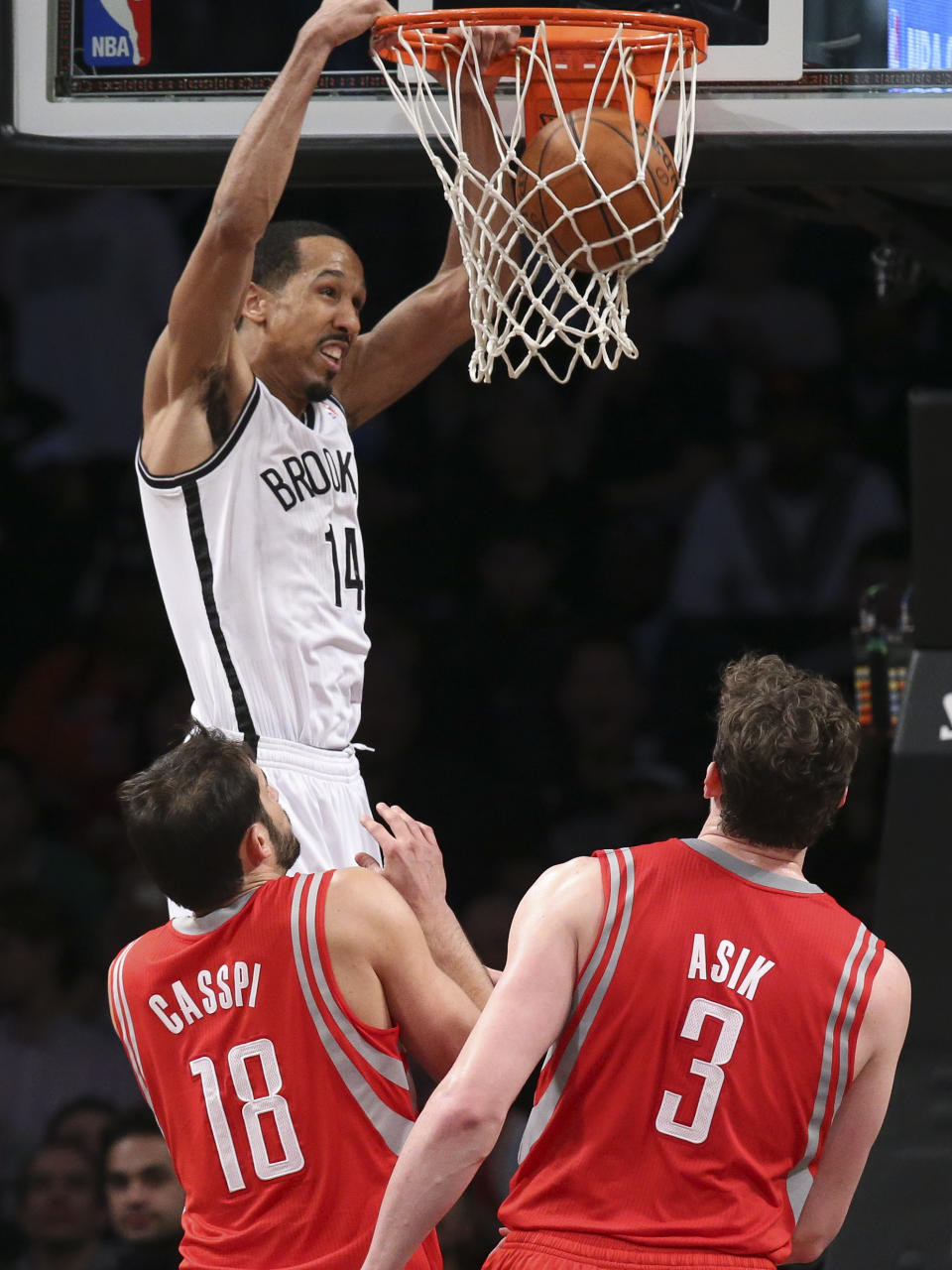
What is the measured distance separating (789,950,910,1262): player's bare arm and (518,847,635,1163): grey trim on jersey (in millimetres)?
357

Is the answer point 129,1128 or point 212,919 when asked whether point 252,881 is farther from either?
point 129,1128

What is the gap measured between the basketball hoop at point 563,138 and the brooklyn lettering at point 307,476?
0.36m

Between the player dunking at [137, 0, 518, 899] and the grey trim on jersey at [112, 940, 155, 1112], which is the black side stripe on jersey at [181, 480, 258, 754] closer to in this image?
the player dunking at [137, 0, 518, 899]

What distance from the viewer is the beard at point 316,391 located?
3643 mm

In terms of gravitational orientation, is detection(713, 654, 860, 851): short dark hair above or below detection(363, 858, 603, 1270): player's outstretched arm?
above

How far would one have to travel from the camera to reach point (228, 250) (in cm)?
322

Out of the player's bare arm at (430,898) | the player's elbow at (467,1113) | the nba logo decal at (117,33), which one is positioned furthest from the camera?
the nba logo decal at (117,33)

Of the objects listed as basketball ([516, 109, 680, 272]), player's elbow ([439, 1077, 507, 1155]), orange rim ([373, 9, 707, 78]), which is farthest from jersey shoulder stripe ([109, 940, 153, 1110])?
orange rim ([373, 9, 707, 78])

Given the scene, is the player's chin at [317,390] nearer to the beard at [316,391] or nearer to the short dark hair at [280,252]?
the beard at [316,391]

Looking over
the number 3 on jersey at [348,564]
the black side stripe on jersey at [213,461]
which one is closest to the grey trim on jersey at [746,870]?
the number 3 on jersey at [348,564]

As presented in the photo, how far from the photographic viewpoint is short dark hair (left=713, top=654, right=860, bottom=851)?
235 cm

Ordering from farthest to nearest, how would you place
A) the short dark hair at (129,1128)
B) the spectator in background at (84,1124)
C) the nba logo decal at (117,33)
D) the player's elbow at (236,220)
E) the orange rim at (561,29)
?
1. the spectator in background at (84,1124)
2. the short dark hair at (129,1128)
3. the nba logo decal at (117,33)
4. the orange rim at (561,29)
5. the player's elbow at (236,220)

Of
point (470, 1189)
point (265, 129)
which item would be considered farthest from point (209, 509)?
point (470, 1189)

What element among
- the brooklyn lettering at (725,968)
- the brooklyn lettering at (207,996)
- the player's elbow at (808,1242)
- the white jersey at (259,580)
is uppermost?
the white jersey at (259,580)
